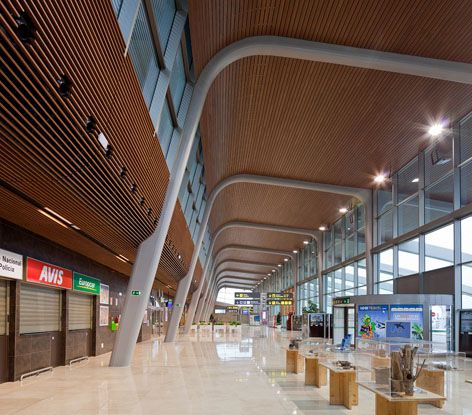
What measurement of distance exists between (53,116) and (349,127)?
1403 centimetres

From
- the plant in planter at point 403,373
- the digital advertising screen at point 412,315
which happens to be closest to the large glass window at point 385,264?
the digital advertising screen at point 412,315

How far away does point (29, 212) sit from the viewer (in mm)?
11367

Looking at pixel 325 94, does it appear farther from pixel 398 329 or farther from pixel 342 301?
pixel 342 301

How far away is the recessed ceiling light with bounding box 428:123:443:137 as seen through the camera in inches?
765

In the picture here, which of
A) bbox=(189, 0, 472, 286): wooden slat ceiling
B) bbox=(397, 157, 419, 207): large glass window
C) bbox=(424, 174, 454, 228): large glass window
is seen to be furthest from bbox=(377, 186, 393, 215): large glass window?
bbox=(424, 174, 454, 228): large glass window

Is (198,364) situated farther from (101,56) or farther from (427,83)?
(101,56)

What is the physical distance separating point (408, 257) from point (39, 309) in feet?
53.3

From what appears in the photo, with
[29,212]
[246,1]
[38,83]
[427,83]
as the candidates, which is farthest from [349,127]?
[38,83]

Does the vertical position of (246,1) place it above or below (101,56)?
above

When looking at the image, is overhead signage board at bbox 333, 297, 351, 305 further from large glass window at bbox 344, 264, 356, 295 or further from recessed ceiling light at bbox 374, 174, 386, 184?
large glass window at bbox 344, 264, 356, 295

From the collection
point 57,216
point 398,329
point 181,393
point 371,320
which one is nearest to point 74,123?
point 57,216

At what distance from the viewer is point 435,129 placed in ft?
64.6

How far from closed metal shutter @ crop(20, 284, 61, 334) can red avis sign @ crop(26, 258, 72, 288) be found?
0.28 meters

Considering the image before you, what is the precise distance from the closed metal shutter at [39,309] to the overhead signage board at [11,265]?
85 centimetres
